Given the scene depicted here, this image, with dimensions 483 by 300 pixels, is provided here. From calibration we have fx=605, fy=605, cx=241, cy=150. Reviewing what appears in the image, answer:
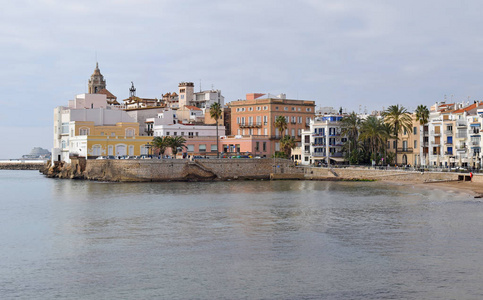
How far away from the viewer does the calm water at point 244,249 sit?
25.0 m

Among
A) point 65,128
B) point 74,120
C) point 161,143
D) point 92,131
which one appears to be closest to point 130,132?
point 92,131

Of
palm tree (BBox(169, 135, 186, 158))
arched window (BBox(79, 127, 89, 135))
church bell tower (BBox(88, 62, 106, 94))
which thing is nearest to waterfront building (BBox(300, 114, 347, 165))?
palm tree (BBox(169, 135, 186, 158))

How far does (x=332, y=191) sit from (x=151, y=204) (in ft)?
75.4

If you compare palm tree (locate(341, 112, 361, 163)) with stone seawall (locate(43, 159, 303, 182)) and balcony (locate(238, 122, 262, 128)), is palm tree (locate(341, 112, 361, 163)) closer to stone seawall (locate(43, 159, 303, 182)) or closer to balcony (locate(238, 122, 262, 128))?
stone seawall (locate(43, 159, 303, 182))

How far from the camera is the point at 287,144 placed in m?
105

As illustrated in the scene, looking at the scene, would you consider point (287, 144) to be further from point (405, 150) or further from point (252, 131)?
point (405, 150)

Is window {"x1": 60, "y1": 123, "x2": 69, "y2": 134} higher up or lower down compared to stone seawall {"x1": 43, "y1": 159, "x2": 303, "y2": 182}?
higher up

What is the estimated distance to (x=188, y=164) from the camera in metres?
87.6

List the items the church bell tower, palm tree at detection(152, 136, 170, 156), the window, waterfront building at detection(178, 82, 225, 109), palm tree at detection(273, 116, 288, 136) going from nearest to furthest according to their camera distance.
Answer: palm tree at detection(152, 136, 170, 156)
the window
palm tree at detection(273, 116, 288, 136)
waterfront building at detection(178, 82, 225, 109)
the church bell tower

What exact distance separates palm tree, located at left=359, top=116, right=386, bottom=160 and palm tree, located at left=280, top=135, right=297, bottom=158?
14.7m

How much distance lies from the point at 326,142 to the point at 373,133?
12341mm

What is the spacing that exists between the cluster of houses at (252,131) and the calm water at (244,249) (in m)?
30.3

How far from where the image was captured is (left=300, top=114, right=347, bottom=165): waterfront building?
327 feet

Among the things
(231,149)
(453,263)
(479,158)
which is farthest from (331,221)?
(231,149)
